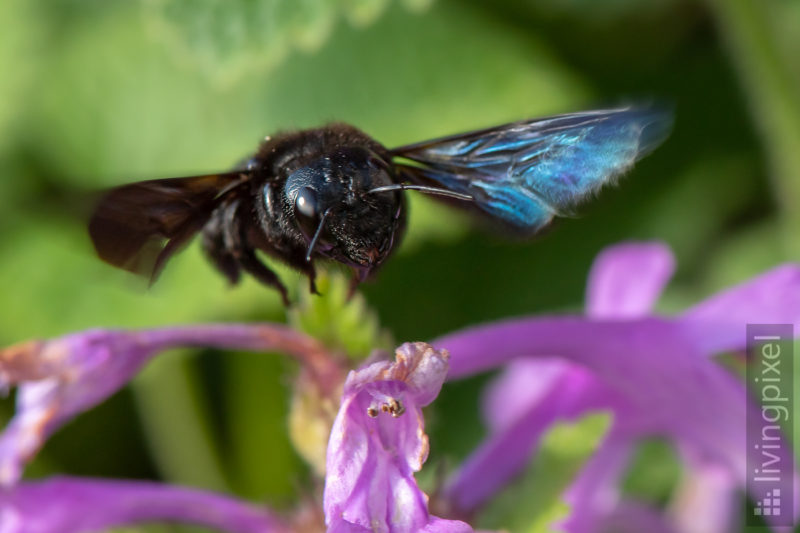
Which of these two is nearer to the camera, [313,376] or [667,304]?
[313,376]

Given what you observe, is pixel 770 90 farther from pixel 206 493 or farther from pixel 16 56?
pixel 16 56

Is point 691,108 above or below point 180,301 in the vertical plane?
above

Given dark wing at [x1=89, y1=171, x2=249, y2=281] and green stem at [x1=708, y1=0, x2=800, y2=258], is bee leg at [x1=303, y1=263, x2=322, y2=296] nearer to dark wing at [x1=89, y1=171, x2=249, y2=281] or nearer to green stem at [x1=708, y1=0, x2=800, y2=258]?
dark wing at [x1=89, y1=171, x2=249, y2=281]

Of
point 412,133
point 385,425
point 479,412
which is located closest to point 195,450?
point 479,412

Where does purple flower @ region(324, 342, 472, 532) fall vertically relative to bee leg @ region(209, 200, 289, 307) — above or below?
below

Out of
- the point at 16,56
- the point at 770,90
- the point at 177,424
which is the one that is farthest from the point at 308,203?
the point at 16,56

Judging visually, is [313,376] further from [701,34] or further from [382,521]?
[701,34]

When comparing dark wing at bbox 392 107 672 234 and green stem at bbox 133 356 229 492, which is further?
green stem at bbox 133 356 229 492

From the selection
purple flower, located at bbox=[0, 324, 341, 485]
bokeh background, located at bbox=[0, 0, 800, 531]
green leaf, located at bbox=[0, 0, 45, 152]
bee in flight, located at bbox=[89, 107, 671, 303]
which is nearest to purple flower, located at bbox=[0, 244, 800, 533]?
purple flower, located at bbox=[0, 324, 341, 485]
